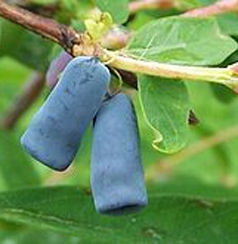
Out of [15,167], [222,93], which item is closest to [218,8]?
[222,93]

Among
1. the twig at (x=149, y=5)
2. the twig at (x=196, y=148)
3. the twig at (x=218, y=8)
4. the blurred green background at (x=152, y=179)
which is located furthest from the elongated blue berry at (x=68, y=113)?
the twig at (x=196, y=148)

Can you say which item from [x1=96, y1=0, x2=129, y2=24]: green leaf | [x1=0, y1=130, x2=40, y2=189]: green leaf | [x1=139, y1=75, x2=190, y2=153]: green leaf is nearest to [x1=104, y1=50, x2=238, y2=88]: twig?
[x1=139, y1=75, x2=190, y2=153]: green leaf

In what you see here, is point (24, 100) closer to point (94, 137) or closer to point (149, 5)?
point (149, 5)

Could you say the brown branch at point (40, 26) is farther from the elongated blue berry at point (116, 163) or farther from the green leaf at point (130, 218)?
the green leaf at point (130, 218)

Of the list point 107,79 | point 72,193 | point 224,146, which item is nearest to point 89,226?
point 72,193

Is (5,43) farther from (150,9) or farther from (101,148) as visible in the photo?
(101,148)

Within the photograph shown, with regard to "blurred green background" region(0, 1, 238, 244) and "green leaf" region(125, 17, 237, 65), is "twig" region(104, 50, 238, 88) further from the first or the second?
"blurred green background" region(0, 1, 238, 244)
